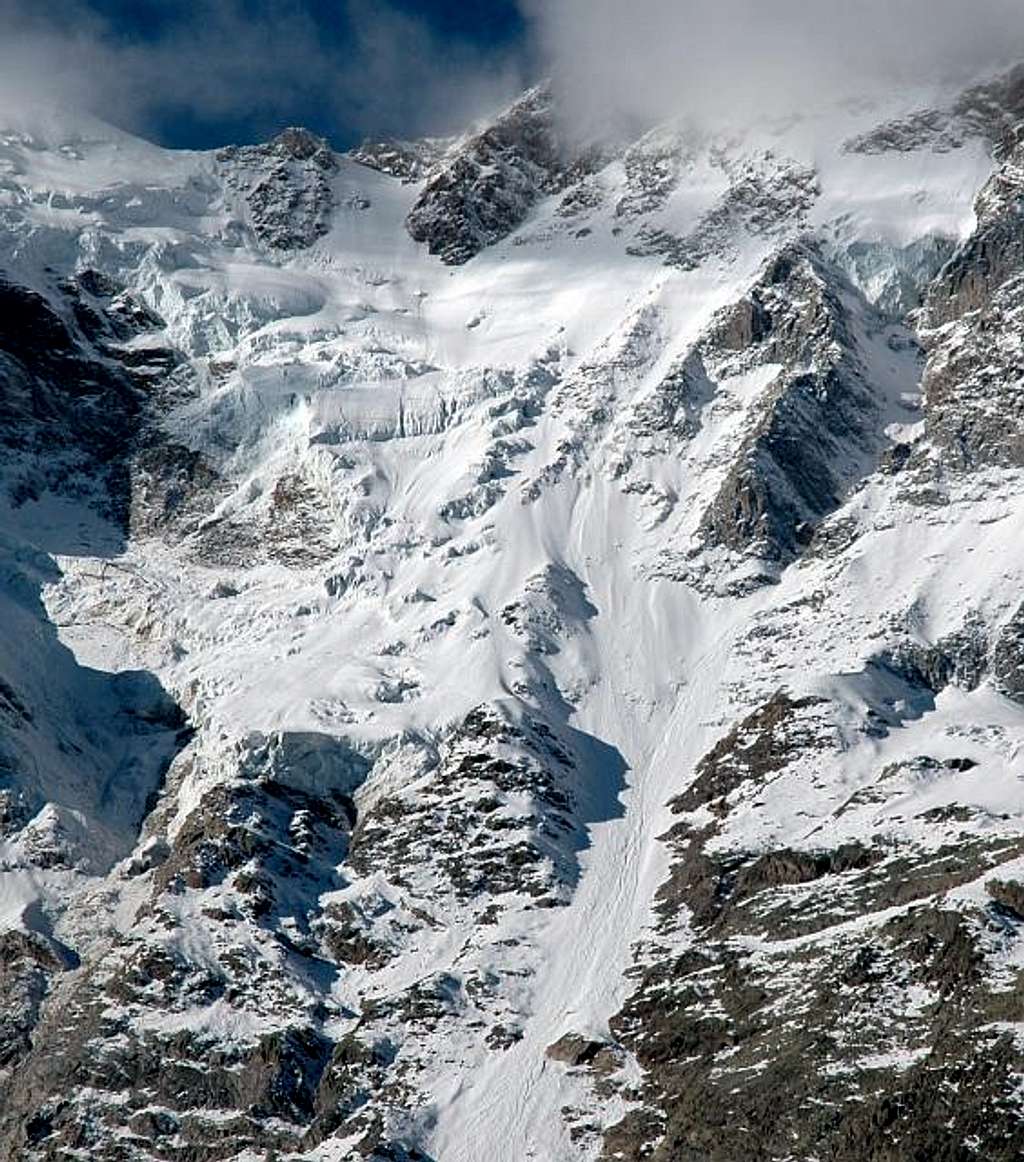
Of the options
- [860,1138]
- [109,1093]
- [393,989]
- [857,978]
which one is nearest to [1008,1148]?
[860,1138]

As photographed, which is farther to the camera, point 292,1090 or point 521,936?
point 521,936

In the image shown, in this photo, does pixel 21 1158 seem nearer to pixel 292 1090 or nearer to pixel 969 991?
pixel 292 1090

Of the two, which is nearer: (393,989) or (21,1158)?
(21,1158)

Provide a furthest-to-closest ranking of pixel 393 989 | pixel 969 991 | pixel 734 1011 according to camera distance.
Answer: pixel 393 989 < pixel 734 1011 < pixel 969 991

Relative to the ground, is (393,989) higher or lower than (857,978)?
higher

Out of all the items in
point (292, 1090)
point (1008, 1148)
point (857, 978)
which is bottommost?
point (1008, 1148)

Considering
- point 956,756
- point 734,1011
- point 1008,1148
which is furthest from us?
point 956,756

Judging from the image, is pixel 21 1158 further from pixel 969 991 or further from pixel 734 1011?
pixel 969 991

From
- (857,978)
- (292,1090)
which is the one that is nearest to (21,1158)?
(292,1090)

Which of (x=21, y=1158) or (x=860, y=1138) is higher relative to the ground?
(x=21, y=1158)
